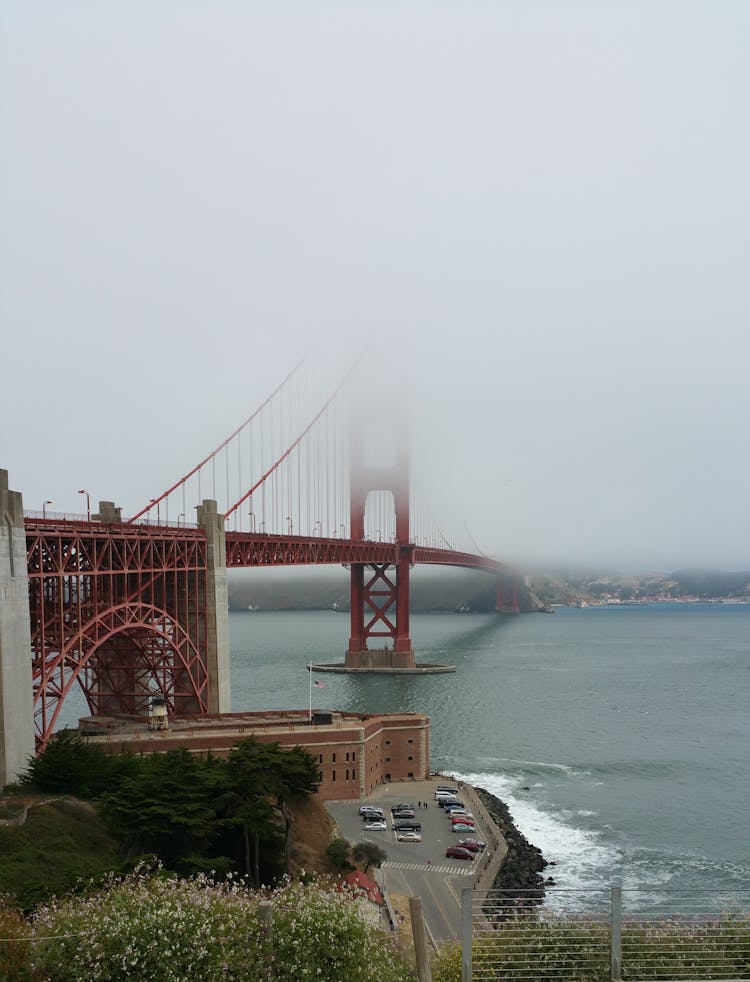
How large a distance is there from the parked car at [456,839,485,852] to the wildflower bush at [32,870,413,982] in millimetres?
17269

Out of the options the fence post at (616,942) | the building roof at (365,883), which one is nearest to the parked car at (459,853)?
the building roof at (365,883)

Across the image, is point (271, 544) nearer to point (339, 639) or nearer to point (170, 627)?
point (170, 627)

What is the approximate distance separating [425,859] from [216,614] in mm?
12261

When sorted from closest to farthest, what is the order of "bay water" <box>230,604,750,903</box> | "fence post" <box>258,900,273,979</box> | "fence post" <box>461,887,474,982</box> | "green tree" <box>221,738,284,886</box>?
"fence post" <box>461,887,474,982</box> < "fence post" <box>258,900,273,979</box> < "green tree" <box>221,738,284,886</box> < "bay water" <box>230,604,750,903</box>

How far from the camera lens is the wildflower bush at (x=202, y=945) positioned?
22.2 ft

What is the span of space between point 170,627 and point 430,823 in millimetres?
10553

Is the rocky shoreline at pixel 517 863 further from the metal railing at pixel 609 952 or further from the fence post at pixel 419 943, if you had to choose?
the fence post at pixel 419 943

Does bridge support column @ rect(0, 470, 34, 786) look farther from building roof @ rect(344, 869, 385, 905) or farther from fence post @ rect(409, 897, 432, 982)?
fence post @ rect(409, 897, 432, 982)

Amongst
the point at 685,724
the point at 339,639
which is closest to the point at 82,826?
the point at 685,724

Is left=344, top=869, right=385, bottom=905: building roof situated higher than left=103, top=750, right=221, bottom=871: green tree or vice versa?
left=103, top=750, right=221, bottom=871: green tree

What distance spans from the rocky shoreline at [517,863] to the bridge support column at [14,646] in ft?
33.1

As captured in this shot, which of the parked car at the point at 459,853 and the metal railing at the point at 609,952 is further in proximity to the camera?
the parked car at the point at 459,853

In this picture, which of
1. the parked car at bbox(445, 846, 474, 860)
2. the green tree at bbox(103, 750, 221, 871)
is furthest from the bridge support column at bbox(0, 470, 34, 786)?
the parked car at bbox(445, 846, 474, 860)

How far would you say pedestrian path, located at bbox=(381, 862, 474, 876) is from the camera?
21969 mm
